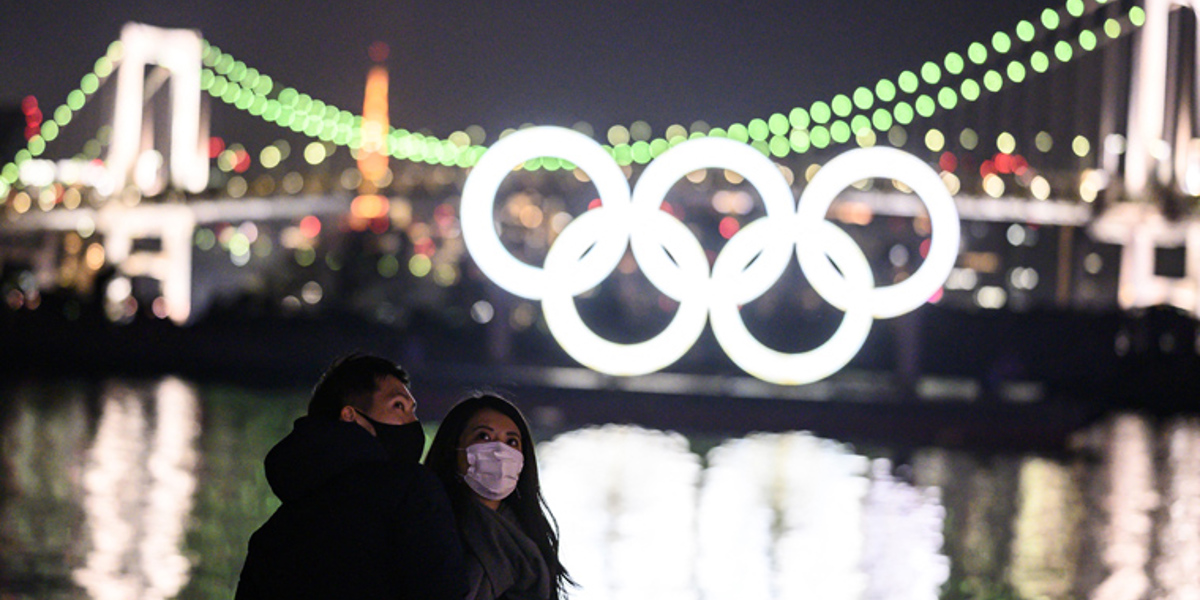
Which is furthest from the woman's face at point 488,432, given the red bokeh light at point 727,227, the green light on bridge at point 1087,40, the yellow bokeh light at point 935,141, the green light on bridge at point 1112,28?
the red bokeh light at point 727,227

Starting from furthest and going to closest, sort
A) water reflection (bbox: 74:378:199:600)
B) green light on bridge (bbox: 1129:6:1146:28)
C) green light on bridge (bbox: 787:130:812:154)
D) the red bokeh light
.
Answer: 1. the red bokeh light
2. green light on bridge (bbox: 787:130:812:154)
3. green light on bridge (bbox: 1129:6:1146:28)
4. water reflection (bbox: 74:378:199:600)

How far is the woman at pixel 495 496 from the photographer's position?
3176 millimetres

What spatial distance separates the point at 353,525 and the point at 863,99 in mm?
45860

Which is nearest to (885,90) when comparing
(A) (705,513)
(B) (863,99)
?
(B) (863,99)

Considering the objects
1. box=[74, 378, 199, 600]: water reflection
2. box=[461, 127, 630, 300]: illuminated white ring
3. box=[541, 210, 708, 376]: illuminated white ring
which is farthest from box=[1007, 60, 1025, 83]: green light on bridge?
box=[74, 378, 199, 600]: water reflection

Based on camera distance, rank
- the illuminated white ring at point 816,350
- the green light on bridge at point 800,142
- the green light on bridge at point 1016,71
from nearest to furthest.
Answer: the illuminated white ring at point 816,350
the green light on bridge at point 1016,71
the green light on bridge at point 800,142

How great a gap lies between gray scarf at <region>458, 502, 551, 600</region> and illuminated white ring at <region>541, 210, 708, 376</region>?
53.9ft

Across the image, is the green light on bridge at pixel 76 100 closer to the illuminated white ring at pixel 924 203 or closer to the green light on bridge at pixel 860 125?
the green light on bridge at pixel 860 125

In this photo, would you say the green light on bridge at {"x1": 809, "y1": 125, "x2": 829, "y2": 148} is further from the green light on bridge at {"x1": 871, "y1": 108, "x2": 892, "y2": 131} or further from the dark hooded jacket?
the dark hooded jacket

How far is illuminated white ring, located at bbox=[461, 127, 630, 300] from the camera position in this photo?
19.9m

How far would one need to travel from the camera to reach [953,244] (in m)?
19.3

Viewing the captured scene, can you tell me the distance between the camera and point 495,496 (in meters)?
3.18

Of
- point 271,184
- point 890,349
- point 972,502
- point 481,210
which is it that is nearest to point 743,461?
point 972,502

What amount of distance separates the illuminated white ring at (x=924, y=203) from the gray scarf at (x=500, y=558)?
16.3 m
